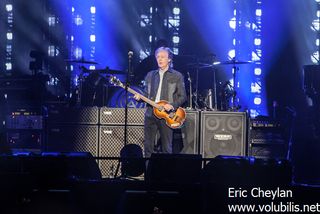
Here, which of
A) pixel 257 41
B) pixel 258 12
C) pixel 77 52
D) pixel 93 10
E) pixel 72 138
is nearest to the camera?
pixel 72 138

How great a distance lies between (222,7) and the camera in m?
21.0

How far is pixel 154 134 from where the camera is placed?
895cm

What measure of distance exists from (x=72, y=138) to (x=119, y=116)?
3.37 feet

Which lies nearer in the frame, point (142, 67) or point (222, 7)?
point (142, 67)

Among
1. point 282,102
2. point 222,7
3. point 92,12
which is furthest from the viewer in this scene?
point 92,12

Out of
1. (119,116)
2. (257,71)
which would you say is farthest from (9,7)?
(119,116)

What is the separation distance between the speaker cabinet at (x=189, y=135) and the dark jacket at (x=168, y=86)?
136 cm

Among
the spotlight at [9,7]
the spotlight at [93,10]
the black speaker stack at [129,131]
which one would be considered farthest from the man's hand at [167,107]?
the spotlight at [9,7]

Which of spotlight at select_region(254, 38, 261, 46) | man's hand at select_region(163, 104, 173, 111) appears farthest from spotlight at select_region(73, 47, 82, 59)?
man's hand at select_region(163, 104, 173, 111)

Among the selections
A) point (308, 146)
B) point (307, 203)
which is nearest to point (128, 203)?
point (307, 203)

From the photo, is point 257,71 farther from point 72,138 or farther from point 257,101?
point 72,138

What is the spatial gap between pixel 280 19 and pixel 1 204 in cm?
1677

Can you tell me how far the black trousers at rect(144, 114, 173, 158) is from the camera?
8867 millimetres

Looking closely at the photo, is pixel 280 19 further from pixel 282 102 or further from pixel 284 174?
pixel 284 174
